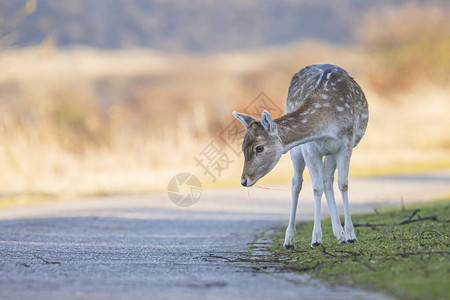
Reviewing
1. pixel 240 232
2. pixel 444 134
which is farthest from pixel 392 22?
pixel 240 232

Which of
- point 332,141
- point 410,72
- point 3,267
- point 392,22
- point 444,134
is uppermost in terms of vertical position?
point 392,22

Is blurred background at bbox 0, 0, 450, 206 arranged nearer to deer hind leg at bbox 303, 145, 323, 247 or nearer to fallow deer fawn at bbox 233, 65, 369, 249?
fallow deer fawn at bbox 233, 65, 369, 249

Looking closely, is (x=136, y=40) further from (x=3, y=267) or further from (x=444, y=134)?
(x=3, y=267)

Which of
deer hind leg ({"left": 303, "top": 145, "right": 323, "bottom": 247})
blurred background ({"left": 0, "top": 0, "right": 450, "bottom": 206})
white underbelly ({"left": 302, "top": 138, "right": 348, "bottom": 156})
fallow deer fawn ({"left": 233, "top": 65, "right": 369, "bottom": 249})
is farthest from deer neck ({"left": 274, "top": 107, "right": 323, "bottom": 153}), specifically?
blurred background ({"left": 0, "top": 0, "right": 450, "bottom": 206})

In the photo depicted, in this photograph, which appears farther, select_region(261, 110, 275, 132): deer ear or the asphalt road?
select_region(261, 110, 275, 132): deer ear

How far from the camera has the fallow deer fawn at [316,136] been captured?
9.27 metres

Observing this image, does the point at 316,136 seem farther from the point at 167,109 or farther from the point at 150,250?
the point at 167,109

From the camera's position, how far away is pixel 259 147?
9.25m

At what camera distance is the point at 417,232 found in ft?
34.6

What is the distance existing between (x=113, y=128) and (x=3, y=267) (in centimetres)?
2560

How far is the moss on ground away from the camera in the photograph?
648 cm

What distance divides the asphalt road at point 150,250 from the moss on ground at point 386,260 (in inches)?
10.1

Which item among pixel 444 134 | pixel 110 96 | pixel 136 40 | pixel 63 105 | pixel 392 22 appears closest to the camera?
pixel 444 134

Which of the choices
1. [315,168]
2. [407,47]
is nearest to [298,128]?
[315,168]
